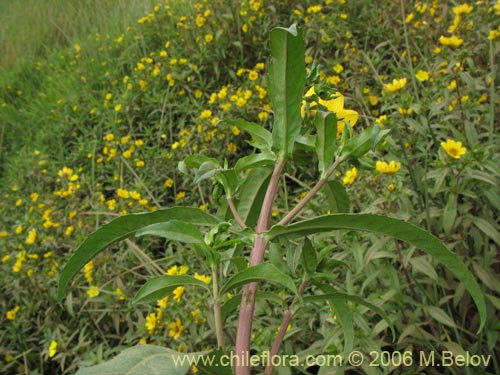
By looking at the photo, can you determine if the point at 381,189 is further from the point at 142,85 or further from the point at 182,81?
the point at 142,85

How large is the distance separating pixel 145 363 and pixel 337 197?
224 mm

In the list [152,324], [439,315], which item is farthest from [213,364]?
[152,324]

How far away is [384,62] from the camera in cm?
206

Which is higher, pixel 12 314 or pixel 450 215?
pixel 450 215

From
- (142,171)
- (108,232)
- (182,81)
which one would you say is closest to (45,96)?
(182,81)

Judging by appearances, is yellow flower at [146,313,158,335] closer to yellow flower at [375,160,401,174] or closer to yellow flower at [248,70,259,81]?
yellow flower at [375,160,401,174]

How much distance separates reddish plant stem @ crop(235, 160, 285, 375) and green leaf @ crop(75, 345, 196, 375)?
0.03 m

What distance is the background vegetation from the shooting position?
3.35ft

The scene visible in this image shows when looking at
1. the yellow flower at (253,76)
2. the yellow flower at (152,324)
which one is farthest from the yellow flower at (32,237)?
the yellow flower at (253,76)

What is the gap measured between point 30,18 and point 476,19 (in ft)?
13.7

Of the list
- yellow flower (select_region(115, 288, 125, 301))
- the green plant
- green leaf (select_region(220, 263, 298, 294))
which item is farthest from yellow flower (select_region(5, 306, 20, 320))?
green leaf (select_region(220, 263, 298, 294))

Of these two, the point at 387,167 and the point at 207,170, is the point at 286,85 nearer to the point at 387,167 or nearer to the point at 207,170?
the point at 207,170

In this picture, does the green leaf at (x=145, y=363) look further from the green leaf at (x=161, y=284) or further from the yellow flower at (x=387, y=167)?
the yellow flower at (x=387, y=167)

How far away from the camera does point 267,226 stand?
1.25ft
